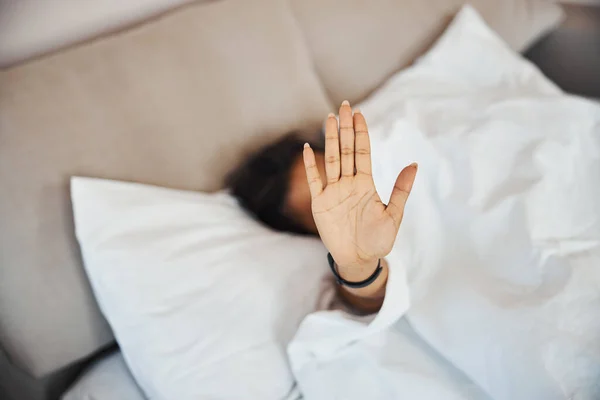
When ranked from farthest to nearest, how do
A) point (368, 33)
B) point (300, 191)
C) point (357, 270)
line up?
point (368, 33) → point (300, 191) → point (357, 270)

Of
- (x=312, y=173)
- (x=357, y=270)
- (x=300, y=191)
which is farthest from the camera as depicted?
(x=300, y=191)

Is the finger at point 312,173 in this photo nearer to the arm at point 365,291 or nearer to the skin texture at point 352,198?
the skin texture at point 352,198

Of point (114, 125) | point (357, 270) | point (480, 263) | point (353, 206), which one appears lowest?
point (480, 263)

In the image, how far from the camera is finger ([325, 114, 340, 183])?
25.8 inches

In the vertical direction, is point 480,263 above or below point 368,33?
below

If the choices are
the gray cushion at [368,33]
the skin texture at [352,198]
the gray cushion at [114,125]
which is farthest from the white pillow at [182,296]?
the gray cushion at [368,33]

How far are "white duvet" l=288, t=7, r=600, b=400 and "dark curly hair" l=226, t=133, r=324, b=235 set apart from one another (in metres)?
0.17

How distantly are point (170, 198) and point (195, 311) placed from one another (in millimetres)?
207

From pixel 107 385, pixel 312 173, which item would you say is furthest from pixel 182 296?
pixel 312 173

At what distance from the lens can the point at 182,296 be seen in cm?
79

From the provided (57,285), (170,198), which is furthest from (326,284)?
(57,285)

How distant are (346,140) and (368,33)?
1.99ft

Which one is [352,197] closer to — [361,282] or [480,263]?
[361,282]

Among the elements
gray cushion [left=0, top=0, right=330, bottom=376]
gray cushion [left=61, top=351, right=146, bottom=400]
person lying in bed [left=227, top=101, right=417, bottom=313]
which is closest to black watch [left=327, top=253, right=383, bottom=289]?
person lying in bed [left=227, top=101, right=417, bottom=313]
